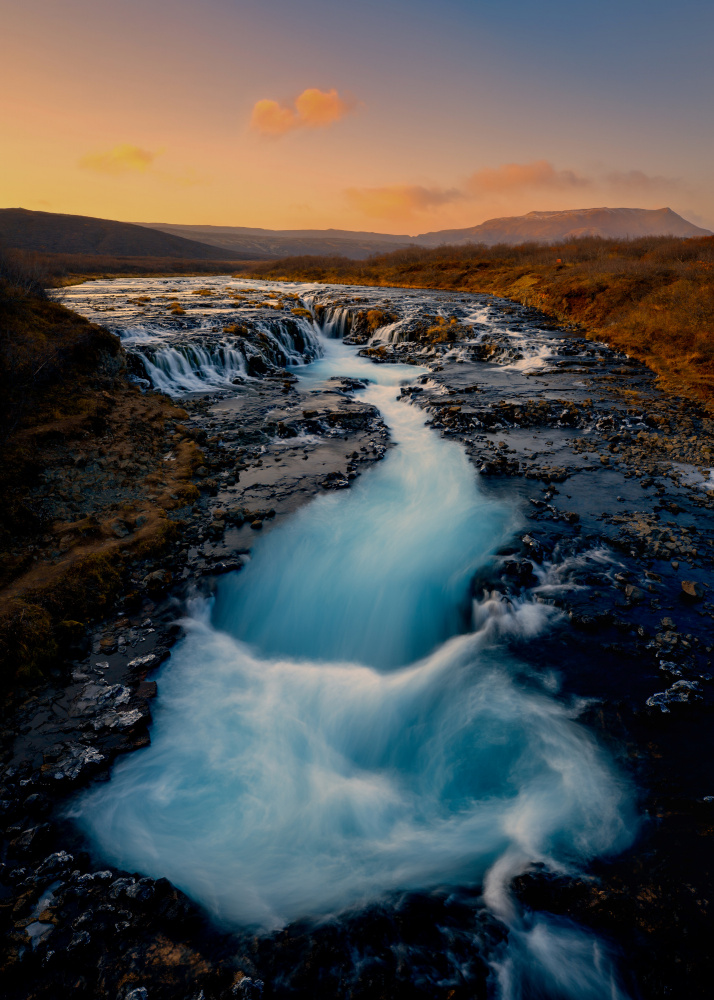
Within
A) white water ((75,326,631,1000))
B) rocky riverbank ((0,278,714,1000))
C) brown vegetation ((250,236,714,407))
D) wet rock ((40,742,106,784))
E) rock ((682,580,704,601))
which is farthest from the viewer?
brown vegetation ((250,236,714,407))

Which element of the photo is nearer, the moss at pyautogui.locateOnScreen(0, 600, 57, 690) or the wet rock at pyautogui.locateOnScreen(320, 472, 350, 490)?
the moss at pyautogui.locateOnScreen(0, 600, 57, 690)

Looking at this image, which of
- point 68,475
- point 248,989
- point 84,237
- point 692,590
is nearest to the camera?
point 248,989

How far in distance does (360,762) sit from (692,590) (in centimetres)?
632

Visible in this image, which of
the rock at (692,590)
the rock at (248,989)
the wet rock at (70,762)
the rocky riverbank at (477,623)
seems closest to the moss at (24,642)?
the rocky riverbank at (477,623)

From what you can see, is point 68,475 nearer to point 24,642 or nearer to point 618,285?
point 24,642

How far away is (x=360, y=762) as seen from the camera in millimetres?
6578

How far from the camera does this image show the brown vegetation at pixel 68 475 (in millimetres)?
7312

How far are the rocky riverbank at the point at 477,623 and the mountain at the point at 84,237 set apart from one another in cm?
13162

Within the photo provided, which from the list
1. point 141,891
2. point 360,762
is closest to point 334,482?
point 360,762

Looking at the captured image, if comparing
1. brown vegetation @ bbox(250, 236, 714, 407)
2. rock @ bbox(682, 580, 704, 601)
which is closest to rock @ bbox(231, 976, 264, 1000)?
rock @ bbox(682, 580, 704, 601)

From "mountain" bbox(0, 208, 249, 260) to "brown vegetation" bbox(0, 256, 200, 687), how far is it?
12496 centimetres

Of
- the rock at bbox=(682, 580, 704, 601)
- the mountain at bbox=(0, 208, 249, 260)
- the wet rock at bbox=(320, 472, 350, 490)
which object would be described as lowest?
the rock at bbox=(682, 580, 704, 601)

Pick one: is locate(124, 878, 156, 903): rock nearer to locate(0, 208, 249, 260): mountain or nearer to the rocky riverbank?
the rocky riverbank

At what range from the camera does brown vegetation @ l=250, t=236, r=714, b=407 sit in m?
20.5
